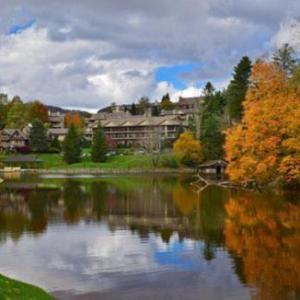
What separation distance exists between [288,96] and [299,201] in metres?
9.54

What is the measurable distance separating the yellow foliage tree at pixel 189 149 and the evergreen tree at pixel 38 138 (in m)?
39.4

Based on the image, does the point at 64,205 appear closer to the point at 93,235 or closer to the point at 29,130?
the point at 93,235

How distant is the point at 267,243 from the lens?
28.1 metres

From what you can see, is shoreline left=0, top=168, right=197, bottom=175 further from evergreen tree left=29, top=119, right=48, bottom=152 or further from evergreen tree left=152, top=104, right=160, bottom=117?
evergreen tree left=152, top=104, right=160, bottom=117

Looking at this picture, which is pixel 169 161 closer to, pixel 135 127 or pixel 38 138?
pixel 38 138

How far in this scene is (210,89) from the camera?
142125 millimetres

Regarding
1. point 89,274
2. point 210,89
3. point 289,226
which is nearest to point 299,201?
point 289,226

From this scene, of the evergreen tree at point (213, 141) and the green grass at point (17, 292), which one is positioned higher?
the evergreen tree at point (213, 141)

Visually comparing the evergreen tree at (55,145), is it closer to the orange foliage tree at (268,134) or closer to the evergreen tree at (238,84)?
the evergreen tree at (238,84)

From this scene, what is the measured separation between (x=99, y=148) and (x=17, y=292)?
103 meters

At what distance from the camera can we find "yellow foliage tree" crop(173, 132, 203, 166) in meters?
103

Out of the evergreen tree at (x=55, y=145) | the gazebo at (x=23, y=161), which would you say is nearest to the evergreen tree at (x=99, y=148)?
the gazebo at (x=23, y=161)

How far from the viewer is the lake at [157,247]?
20250 millimetres

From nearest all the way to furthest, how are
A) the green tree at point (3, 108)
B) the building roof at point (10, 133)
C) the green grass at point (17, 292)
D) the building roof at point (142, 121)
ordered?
1. the green grass at point (17, 292)
2. the building roof at point (10, 133)
3. the building roof at point (142, 121)
4. the green tree at point (3, 108)
